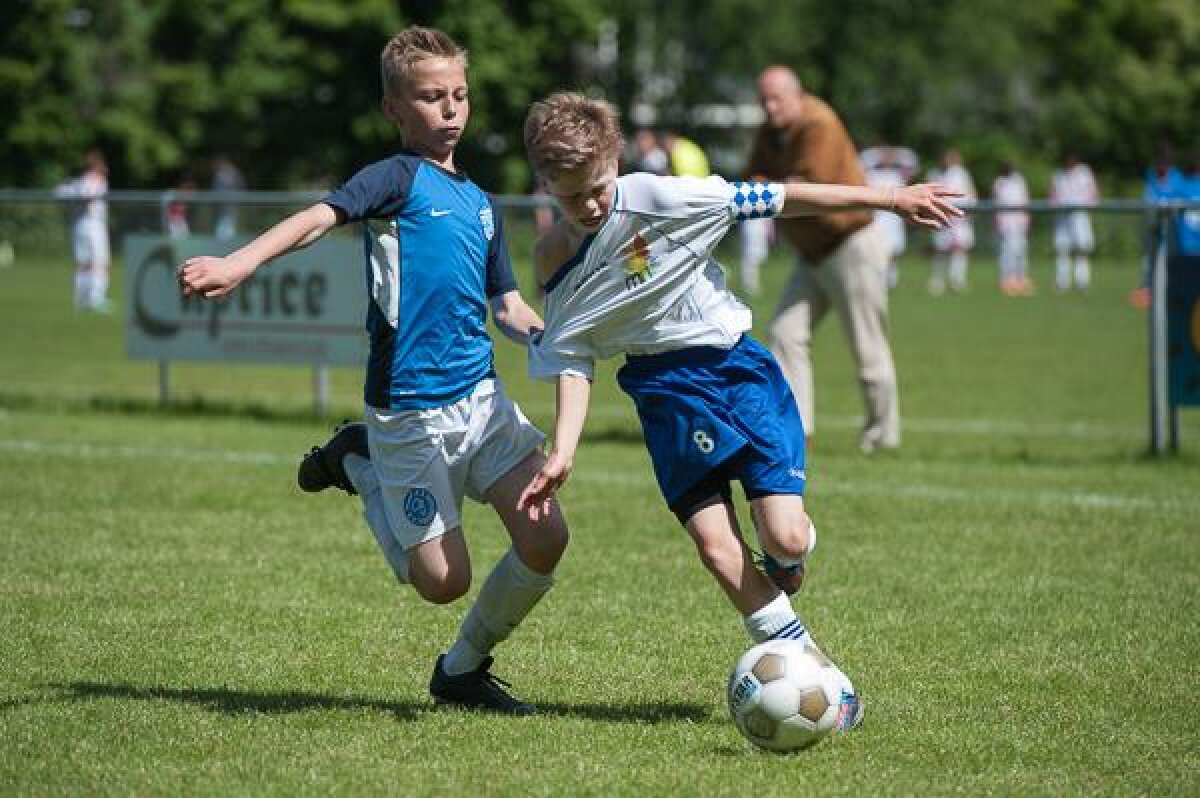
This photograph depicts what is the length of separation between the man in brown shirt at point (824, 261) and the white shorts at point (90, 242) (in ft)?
19.5

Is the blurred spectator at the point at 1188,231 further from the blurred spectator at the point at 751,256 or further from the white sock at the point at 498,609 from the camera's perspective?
the blurred spectator at the point at 751,256

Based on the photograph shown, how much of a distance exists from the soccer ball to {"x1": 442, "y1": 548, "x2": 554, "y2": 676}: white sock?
785 mm

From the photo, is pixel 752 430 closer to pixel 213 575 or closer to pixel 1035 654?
pixel 1035 654

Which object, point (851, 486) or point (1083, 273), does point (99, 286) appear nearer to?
point (851, 486)

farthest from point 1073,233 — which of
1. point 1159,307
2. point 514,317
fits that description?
point 514,317

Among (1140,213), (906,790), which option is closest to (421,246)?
(906,790)

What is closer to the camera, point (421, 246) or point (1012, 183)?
point (421, 246)

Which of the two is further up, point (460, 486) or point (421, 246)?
point (421, 246)

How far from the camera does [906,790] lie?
16.3 ft

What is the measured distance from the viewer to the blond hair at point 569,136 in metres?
5.45

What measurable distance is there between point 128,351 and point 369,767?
9.85 meters

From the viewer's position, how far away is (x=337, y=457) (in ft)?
20.3

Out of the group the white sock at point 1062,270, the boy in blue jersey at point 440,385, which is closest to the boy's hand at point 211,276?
the boy in blue jersey at point 440,385

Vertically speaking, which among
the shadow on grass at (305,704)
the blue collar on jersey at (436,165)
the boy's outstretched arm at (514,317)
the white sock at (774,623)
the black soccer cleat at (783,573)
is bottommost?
the shadow on grass at (305,704)
